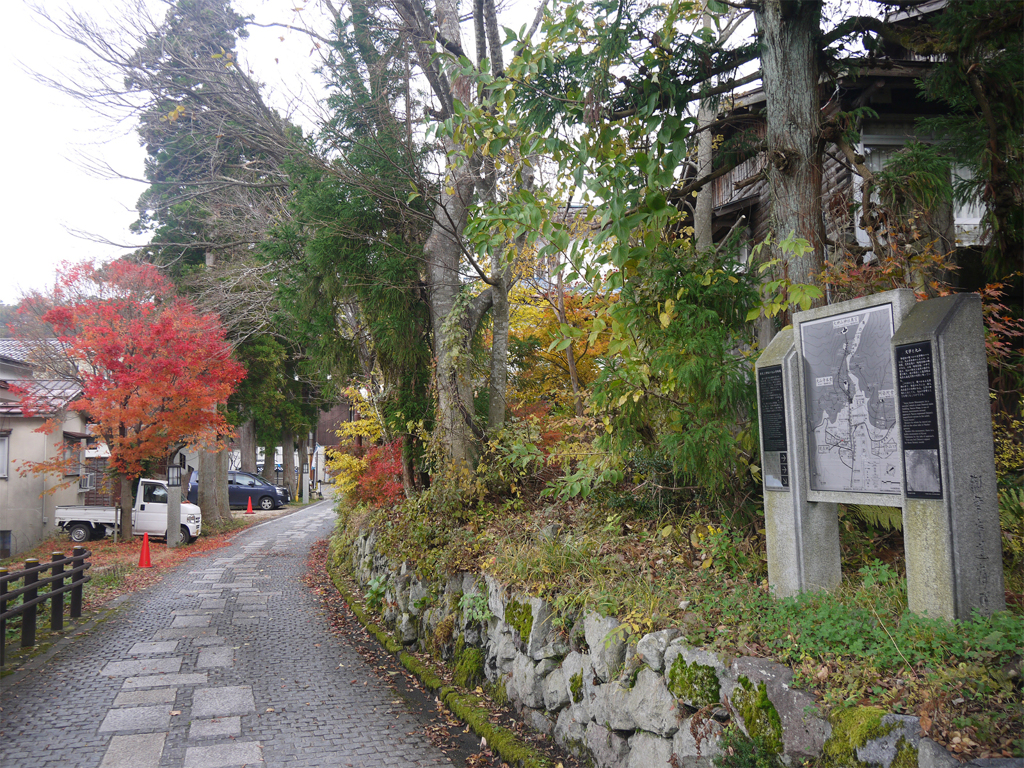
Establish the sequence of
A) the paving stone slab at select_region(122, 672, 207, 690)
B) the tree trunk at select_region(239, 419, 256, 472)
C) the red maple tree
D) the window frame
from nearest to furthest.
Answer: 1. the paving stone slab at select_region(122, 672, 207, 690)
2. the red maple tree
3. the window frame
4. the tree trunk at select_region(239, 419, 256, 472)

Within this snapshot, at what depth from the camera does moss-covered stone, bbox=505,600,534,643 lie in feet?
18.8

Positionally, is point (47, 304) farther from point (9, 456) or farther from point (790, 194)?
point (790, 194)

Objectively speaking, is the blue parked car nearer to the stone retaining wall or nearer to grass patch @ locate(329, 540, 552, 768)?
grass patch @ locate(329, 540, 552, 768)

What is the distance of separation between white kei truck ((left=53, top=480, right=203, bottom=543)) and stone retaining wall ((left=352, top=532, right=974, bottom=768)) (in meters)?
14.3

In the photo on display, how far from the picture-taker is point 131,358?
1570cm

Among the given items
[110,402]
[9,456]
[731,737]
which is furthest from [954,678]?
[9,456]

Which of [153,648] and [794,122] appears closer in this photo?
[794,122]

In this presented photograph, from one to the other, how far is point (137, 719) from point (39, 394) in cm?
1507

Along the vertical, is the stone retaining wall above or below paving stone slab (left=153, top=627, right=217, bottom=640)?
above

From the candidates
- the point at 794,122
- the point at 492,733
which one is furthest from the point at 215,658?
the point at 794,122

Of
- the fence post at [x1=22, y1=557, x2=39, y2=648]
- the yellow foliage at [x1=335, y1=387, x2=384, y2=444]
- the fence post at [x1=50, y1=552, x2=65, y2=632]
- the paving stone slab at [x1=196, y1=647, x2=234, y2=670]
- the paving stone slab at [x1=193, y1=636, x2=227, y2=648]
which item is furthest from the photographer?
the yellow foliage at [x1=335, y1=387, x2=384, y2=444]

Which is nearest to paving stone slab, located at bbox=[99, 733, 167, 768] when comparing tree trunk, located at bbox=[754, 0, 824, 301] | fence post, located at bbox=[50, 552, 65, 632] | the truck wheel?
fence post, located at bbox=[50, 552, 65, 632]

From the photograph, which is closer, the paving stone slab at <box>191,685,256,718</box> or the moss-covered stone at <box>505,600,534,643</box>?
the moss-covered stone at <box>505,600,534,643</box>

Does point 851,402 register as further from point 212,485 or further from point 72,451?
point 212,485
